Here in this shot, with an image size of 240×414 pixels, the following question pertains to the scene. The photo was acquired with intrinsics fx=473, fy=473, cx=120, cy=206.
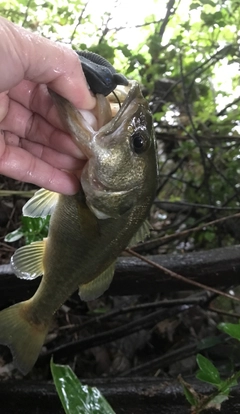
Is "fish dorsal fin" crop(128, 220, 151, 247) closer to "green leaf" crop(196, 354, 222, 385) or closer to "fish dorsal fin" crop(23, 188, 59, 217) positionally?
"fish dorsal fin" crop(23, 188, 59, 217)

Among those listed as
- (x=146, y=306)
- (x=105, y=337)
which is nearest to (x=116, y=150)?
(x=146, y=306)

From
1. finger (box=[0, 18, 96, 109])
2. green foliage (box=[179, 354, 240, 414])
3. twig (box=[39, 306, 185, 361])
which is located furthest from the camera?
twig (box=[39, 306, 185, 361])

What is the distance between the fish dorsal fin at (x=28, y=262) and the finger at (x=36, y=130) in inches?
20.3

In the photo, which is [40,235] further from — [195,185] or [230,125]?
[195,185]

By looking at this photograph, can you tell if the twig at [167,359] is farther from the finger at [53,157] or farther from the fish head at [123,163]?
the finger at [53,157]

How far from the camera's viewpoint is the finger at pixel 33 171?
178 centimetres

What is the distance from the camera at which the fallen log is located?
8.02 feet

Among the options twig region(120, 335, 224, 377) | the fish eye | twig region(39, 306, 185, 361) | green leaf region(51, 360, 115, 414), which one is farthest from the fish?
twig region(120, 335, 224, 377)

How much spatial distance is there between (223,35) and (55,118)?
6.75 feet

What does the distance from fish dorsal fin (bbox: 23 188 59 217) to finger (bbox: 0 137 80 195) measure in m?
0.25

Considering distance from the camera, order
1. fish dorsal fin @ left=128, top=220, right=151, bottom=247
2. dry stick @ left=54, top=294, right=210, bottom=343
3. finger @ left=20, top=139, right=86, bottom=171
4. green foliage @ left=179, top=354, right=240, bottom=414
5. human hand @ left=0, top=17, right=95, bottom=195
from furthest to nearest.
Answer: dry stick @ left=54, top=294, right=210, bottom=343 < fish dorsal fin @ left=128, top=220, right=151, bottom=247 < finger @ left=20, top=139, right=86, bottom=171 < green foliage @ left=179, top=354, right=240, bottom=414 < human hand @ left=0, top=17, right=95, bottom=195

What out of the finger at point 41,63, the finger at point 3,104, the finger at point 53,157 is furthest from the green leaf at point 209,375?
the finger at point 3,104

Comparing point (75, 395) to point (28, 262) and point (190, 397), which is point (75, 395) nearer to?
point (190, 397)

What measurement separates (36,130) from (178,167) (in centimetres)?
241
